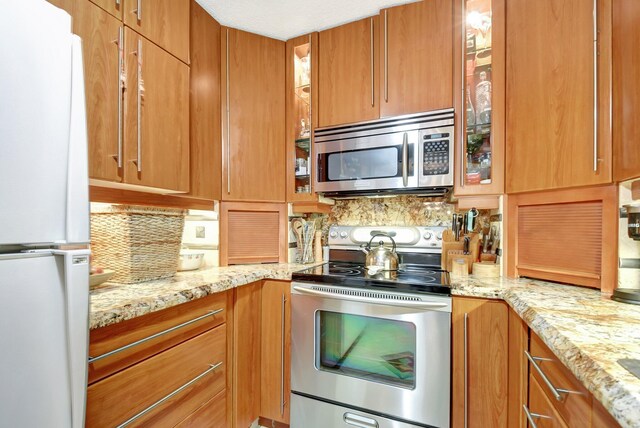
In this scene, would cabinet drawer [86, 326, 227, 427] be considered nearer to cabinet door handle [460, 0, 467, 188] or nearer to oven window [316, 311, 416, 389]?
oven window [316, 311, 416, 389]

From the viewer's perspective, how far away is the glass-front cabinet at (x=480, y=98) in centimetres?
151

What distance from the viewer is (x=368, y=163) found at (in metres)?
1.78

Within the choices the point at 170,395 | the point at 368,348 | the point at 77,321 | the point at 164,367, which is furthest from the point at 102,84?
the point at 368,348

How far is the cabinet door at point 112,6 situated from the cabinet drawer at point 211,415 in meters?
1.70

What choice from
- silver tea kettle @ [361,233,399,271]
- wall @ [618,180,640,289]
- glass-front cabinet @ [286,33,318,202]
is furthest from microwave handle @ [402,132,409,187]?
wall @ [618,180,640,289]

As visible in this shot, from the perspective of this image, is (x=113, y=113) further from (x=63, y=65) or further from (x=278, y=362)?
(x=278, y=362)

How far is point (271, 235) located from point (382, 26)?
4.90 feet

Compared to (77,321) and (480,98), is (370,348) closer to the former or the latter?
(77,321)

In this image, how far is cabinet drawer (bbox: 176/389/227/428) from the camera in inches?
50.6

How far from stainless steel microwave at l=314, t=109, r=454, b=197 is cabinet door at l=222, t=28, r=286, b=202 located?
12.5 inches

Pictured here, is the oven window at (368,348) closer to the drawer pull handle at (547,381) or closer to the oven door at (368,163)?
the drawer pull handle at (547,381)

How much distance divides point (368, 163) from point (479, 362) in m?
1.15

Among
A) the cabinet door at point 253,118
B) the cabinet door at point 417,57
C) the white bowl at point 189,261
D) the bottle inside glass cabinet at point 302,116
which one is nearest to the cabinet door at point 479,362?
the cabinet door at point 417,57

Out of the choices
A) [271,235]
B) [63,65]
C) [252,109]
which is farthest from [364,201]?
[63,65]
